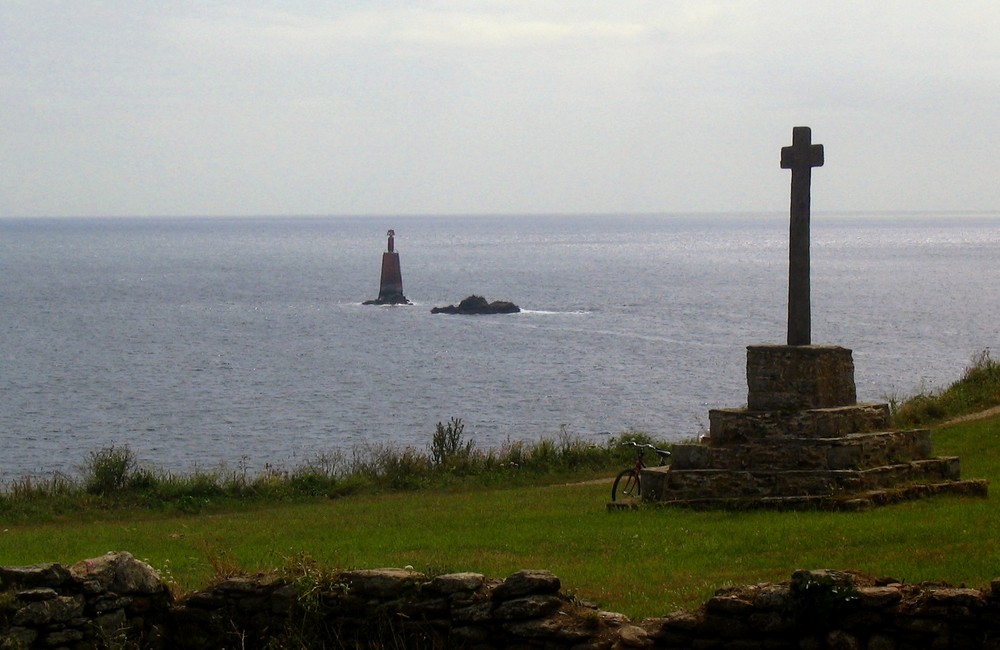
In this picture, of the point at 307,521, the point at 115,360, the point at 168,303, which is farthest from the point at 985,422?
the point at 168,303

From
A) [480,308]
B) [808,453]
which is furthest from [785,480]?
[480,308]

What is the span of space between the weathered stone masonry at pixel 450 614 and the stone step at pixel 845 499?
6.98 meters

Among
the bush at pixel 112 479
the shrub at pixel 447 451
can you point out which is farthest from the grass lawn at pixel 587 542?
the shrub at pixel 447 451

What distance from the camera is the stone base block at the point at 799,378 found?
1720 centimetres

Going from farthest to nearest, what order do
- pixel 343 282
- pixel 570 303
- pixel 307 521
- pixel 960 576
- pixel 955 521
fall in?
pixel 343 282 < pixel 570 303 < pixel 307 521 < pixel 955 521 < pixel 960 576

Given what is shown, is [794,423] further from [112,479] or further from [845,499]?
[112,479]

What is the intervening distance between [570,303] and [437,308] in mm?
13734

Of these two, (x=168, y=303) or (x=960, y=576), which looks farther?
(x=168, y=303)

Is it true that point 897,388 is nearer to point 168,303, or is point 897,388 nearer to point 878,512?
point 878,512

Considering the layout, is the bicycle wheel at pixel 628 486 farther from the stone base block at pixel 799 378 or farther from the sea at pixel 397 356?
the sea at pixel 397 356

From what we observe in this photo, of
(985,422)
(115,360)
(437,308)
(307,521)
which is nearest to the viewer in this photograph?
(307,521)

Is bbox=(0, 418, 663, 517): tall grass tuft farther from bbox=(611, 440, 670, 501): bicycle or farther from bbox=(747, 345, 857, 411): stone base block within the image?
bbox=(747, 345, 857, 411): stone base block

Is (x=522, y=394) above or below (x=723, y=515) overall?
below

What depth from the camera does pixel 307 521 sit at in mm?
19297
